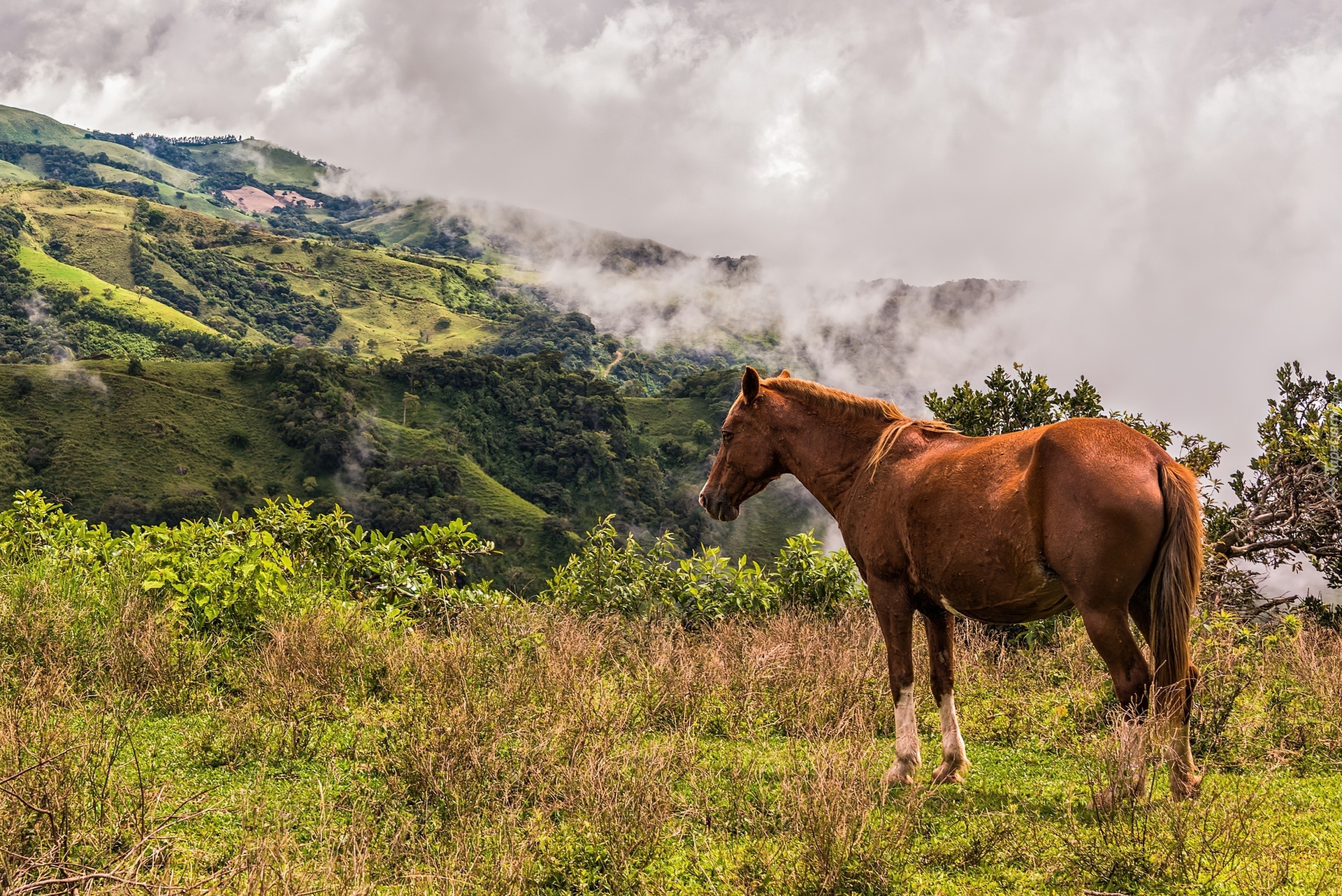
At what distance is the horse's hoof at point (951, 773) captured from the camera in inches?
189

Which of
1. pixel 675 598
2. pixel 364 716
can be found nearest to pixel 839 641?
pixel 675 598

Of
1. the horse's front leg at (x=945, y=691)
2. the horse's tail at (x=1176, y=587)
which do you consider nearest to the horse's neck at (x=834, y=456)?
the horse's front leg at (x=945, y=691)

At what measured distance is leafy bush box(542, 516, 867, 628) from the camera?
9.45 metres

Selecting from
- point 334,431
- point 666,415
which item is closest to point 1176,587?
point 334,431

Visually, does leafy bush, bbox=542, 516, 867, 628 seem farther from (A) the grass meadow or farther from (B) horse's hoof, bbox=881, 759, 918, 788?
(B) horse's hoof, bbox=881, 759, 918, 788

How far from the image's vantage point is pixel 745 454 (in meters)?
6.10

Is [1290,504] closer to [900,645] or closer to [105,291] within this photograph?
[900,645]

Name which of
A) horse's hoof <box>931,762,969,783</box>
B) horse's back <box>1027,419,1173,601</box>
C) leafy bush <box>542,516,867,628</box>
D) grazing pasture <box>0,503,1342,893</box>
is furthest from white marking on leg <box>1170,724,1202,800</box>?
leafy bush <box>542,516,867,628</box>

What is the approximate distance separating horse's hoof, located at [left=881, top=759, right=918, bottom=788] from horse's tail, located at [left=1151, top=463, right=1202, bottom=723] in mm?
1361

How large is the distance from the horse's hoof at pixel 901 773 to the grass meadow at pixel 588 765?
0.36ft

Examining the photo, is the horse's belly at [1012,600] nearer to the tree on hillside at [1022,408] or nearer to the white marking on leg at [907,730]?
the white marking on leg at [907,730]

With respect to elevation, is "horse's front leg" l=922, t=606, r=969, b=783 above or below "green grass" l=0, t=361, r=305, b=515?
below

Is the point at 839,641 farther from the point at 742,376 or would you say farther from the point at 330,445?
the point at 330,445

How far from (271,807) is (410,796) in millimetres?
657
